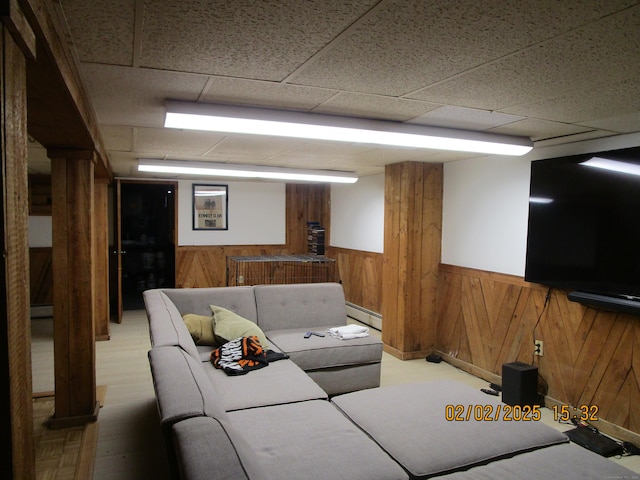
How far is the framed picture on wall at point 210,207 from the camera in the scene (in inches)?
280

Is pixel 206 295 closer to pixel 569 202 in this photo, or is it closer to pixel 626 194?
pixel 569 202

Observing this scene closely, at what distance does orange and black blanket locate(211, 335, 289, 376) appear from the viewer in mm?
3115

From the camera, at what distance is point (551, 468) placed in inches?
76.5

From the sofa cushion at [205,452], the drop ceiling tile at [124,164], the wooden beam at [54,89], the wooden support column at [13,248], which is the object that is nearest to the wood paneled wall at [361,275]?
the drop ceiling tile at [124,164]

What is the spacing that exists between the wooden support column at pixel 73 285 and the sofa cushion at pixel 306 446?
1.45 m

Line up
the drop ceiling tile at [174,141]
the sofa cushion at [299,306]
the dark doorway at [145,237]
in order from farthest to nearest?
the dark doorway at [145,237] < the sofa cushion at [299,306] < the drop ceiling tile at [174,141]

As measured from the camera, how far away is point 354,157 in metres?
4.48

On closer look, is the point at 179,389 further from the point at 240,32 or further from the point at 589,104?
the point at 589,104

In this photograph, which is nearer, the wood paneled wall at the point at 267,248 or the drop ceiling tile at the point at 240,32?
the drop ceiling tile at the point at 240,32

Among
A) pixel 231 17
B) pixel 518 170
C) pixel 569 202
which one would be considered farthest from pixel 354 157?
pixel 231 17

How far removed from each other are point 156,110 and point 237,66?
0.97m

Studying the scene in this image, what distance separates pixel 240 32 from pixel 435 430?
2.03 meters

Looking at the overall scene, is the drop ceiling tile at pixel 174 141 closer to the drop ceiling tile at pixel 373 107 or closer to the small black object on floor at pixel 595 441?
the drop ceiling tile at pixel 373 107

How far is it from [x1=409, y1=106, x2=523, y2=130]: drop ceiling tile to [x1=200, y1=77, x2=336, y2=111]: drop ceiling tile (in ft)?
2.37
